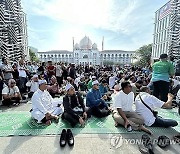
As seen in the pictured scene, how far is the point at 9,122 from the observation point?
4.95 meters

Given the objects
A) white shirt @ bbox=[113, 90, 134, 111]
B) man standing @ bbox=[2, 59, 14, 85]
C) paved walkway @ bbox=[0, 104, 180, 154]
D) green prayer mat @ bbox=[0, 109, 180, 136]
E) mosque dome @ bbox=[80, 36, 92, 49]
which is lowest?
paved walkway @ bbox=[0, 104, 180, 154]

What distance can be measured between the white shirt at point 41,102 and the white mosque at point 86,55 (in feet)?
289

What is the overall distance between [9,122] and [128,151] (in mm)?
3213

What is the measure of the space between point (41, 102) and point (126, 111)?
2.22 m

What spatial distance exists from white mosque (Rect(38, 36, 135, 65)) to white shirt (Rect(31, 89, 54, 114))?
8803cm

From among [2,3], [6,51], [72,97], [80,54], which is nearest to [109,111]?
[72,97]

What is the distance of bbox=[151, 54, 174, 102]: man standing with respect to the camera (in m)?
5.83

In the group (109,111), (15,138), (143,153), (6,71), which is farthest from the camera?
(6,71)

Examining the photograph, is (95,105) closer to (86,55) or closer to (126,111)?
(126,111)

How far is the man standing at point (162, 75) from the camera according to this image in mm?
5828

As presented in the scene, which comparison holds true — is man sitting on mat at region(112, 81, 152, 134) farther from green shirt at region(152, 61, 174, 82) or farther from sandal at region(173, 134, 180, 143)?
green shirt at region(152, 61, 174, 82)

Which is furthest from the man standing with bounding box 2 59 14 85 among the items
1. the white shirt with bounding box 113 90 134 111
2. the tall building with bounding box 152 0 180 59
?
the tall building with bounding box 152 0 180 59

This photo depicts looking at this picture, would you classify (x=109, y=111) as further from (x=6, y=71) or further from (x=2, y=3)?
(x=2, y=3)

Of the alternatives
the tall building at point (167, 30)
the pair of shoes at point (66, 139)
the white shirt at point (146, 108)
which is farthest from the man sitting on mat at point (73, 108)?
the tall building at point (167, 30)
